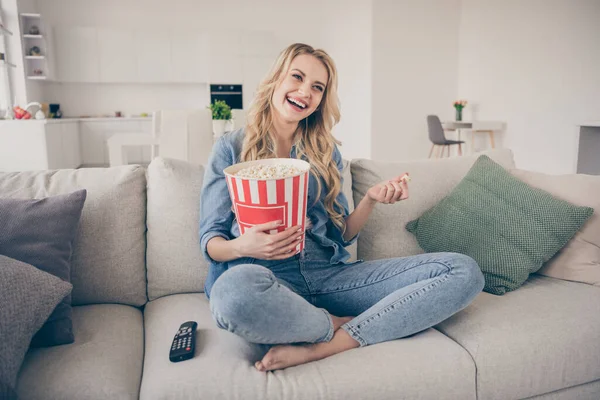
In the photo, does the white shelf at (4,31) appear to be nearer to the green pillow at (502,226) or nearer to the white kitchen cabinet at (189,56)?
the white kitchen cabinet at (189,56)

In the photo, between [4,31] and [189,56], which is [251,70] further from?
[4,31]

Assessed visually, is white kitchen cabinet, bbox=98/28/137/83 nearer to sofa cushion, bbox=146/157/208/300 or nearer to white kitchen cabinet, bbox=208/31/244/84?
white kitchen cabinet, bbox=208/31/244/84

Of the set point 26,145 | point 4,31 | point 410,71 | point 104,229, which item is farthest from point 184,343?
point 4,31

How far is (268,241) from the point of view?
1.02m

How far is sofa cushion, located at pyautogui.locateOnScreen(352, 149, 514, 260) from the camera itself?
1654 mm

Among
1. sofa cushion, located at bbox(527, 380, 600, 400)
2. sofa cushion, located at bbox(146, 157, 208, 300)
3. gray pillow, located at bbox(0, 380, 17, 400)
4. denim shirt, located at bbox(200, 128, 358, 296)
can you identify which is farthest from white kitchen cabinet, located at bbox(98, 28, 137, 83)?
A: sofa cushion, located at bbox(527, 380, 600, 400)

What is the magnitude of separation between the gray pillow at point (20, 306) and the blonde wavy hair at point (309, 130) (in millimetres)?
610

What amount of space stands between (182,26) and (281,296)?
24.7 ft

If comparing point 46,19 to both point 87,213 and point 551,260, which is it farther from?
point 551,260

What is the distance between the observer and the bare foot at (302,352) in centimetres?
102

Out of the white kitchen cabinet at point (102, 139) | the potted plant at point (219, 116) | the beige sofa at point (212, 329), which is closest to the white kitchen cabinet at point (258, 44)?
the white kitchen cabinet at point (102, 139)

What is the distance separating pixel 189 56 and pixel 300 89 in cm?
674

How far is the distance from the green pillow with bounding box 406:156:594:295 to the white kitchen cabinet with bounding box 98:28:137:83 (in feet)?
22.3

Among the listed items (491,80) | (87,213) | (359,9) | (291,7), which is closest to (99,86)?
(291,7)
